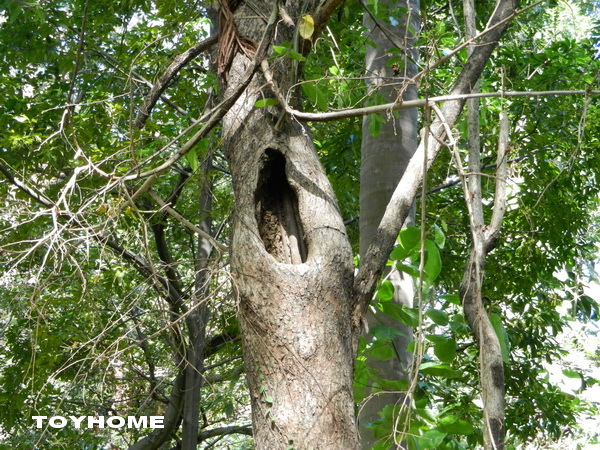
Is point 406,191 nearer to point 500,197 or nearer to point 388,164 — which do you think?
point 500,197

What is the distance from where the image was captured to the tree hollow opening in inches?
89.7

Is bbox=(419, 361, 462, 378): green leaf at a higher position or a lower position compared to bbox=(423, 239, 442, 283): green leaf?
lower

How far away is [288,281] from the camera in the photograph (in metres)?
2.07

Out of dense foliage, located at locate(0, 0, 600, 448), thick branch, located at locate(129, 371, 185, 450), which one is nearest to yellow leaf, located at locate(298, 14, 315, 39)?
dense foliage, located at locate(0, 0, 600, 448)

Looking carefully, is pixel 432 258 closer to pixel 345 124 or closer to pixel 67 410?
pixel 345 124

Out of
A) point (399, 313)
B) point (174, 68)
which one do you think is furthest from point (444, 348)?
point (174, 68)

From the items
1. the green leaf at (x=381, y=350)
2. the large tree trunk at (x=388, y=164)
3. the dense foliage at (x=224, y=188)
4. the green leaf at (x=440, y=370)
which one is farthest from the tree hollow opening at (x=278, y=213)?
the dense foliage at (x=224, y=188)

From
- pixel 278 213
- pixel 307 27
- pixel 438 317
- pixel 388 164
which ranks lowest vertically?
pixel 438 317

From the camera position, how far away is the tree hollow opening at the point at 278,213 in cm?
228

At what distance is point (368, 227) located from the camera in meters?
3.92

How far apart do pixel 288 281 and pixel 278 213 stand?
0.36m

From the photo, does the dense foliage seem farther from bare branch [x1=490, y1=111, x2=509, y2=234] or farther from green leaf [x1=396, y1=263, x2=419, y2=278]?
green leaf [x1=396, y1=263, x2=419, y2=278]

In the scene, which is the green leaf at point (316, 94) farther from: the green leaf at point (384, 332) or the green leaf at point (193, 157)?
the green leaf at point (384, 332)

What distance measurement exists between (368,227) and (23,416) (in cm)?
511
